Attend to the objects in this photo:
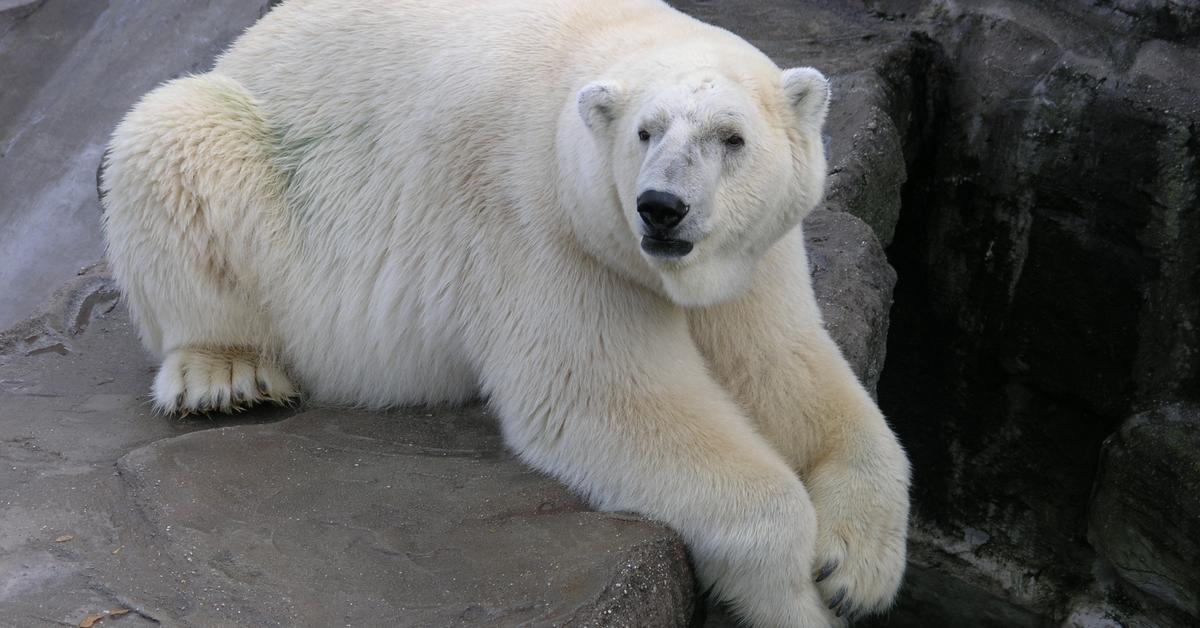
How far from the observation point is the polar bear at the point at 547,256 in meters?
3.06

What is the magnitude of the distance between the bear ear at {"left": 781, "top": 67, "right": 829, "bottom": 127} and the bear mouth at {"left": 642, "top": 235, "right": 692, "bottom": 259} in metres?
0.52

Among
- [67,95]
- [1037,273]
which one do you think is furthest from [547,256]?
[67,95]

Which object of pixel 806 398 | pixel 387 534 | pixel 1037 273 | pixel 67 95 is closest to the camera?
pixel 387 534

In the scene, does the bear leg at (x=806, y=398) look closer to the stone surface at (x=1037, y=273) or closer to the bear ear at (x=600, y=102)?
the bear ear at (x=600, y=102)

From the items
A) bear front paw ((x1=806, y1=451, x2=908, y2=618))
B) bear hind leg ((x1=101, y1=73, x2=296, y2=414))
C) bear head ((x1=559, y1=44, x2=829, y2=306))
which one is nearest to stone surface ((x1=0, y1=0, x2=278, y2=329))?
bear hind leg ((x1=101, y1=73, x2=296, y2=414))

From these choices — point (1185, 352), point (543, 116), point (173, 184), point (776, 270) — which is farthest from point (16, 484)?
point (1185, 352)

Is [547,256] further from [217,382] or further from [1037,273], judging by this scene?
[1037,273]

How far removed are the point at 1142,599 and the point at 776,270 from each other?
3.06 meters

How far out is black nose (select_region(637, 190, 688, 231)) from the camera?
2.79 m

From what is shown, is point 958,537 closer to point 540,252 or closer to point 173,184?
point 540,252

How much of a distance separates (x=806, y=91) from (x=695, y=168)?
0.45 meters

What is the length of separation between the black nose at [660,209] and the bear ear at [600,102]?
1.07 ft

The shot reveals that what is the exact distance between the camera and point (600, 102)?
9.93 ft

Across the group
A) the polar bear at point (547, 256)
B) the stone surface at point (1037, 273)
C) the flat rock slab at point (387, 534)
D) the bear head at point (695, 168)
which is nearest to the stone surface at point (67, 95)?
the polar bear at point (547, 256)
